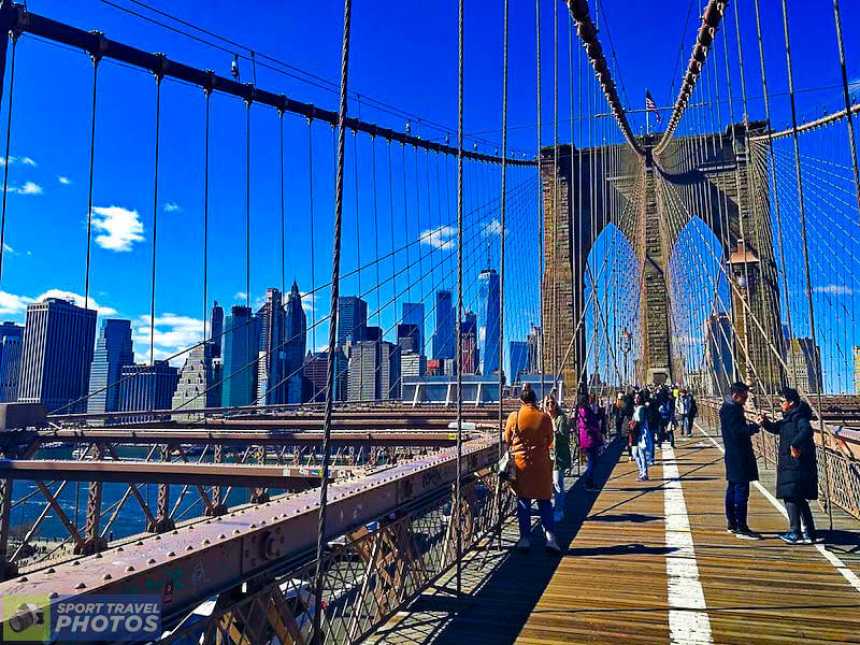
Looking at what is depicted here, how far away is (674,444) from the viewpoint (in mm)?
15609

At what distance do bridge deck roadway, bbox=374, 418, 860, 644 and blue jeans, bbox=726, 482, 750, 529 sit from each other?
18 cm

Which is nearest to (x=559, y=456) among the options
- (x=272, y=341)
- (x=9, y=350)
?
(x=272, y=341)

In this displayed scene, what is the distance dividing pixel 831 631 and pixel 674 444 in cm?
1280

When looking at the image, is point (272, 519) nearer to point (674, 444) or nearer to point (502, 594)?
point (502, 594)

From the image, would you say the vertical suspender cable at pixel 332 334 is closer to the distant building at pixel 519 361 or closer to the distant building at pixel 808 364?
the distant building at pixel 808 364

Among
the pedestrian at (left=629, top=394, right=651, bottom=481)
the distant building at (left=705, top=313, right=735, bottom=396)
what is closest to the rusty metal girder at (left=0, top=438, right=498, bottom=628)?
the pedestrian at (left=629, top=394, right=651, bottom=481)

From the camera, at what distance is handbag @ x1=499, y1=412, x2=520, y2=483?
5.14m

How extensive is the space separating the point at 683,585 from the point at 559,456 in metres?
2.47

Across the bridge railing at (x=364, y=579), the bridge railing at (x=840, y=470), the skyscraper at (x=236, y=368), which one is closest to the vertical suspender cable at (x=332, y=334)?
the bridge railing at (x=364, y=579)

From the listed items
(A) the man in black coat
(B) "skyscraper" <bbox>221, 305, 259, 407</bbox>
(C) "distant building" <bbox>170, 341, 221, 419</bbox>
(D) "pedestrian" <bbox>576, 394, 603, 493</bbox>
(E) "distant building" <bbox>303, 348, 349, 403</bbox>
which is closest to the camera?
(A) the man in black coat

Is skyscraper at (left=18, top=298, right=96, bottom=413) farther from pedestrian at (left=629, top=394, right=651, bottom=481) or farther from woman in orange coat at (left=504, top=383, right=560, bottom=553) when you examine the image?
woman in orange coat at (left=504, top=383, right=560, bottom=553)

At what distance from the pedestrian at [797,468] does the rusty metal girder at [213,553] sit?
3.73m

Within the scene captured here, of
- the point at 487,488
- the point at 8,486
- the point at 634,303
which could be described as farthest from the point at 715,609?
the point at 634,303

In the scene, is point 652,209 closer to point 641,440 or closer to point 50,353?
point 641,440
